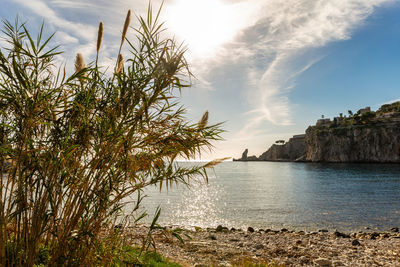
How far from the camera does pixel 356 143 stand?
109 m

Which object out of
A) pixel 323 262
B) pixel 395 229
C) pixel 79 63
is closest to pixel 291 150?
pixel 395 229

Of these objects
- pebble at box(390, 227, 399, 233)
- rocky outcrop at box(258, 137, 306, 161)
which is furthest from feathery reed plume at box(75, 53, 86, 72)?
rocky outcrop at box(258, 137, 306, 161)

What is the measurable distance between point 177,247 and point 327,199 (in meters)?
27.0

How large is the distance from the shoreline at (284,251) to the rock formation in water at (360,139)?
336ft

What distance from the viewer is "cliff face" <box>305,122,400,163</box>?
322 ft

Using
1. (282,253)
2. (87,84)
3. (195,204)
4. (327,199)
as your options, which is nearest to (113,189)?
(87,84)

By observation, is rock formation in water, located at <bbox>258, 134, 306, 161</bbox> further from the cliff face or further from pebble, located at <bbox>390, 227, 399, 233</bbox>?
pebble, located at <bbox>390, 227, 399, 233</bbox>

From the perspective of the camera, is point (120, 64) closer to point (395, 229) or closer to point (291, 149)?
point (395, 229)

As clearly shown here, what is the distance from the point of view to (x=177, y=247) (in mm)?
11250

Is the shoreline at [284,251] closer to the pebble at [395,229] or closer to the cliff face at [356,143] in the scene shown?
the pebble at [395,229]

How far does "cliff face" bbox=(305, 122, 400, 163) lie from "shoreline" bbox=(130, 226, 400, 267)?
10210 centimetres

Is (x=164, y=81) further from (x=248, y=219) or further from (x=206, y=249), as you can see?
(x=248, y=219)

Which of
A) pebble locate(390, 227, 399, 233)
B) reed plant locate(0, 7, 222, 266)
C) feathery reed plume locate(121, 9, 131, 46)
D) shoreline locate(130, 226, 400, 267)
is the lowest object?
pebble locate(390, 227, 399, 233)

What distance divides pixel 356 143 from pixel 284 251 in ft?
381
